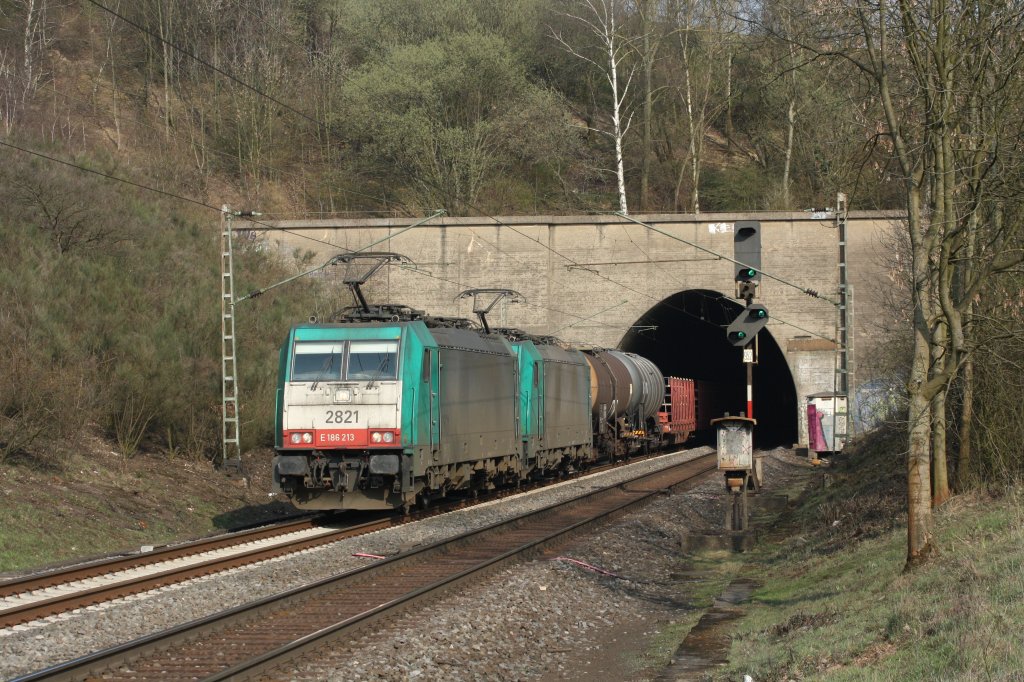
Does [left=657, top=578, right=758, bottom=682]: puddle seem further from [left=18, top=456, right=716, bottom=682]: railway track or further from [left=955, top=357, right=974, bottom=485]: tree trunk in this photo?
[left=955, top=357, right=974, bottom=485]: tree trunk

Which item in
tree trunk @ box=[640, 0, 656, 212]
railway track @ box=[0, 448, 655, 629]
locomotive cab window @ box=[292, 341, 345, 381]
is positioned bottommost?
railway track @ box=[0, 448, 655, 629]

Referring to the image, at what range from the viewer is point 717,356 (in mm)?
65438

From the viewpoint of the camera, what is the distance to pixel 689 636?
34.5 feet

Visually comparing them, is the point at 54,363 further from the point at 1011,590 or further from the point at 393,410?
the point at 1011,590

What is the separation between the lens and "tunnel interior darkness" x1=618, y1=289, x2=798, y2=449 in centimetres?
5100

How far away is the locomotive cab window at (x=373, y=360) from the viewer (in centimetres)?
1880

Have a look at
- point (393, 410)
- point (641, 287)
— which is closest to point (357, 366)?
point (393, 410)

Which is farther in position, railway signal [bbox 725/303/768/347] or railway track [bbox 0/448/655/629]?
railway signal [bbox 725/303/768/347]

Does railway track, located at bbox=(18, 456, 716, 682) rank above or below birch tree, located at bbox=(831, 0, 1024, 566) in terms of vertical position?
below

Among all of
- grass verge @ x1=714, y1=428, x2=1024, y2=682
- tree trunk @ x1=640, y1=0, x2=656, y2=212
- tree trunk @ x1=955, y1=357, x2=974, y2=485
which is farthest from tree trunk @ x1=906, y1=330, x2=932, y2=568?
tree trunk @ x1=640, y1=0, x2=656, y2=212

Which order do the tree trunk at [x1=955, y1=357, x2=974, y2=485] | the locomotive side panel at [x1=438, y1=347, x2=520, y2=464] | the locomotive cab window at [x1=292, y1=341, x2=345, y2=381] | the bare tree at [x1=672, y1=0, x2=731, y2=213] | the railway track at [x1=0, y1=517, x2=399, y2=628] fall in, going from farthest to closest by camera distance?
the bare tree at [x1=672, y1=0, x2=731, y2=213] < the locomotive side panel at [x1=438, y1=347, x2=520, y2=464] < the locomotive cab window at [x1=292, y1=341, x2=345, y2=381] < the tree trunk at [x1=955, y1=357, x2=974, y2=485] < the railway track at [x1=0, y1=517, x2=399, y2=628]

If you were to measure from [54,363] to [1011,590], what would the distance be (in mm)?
21084

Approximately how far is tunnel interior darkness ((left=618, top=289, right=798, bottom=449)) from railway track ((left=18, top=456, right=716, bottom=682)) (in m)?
29.8

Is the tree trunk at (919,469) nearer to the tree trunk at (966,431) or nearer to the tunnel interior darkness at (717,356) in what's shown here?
the tree trunk at (966,431)
